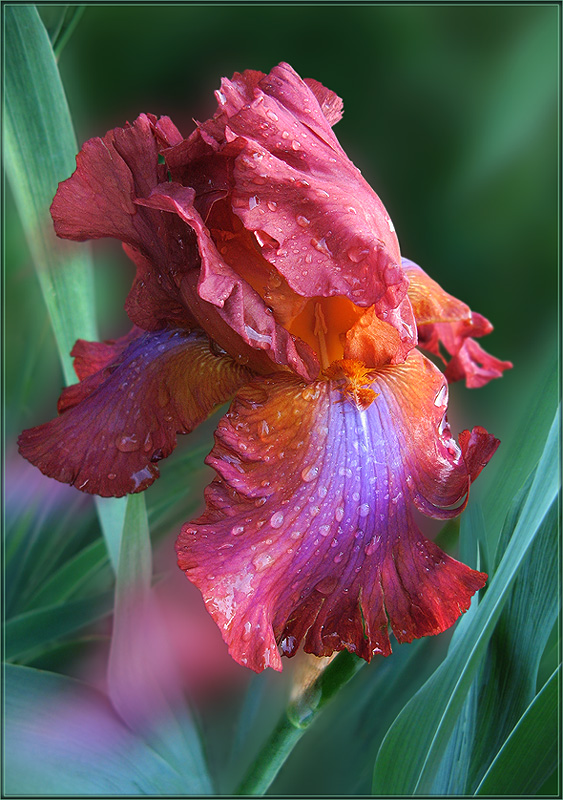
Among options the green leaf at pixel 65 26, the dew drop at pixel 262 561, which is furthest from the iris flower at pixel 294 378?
the green leaf at pixel 65 26

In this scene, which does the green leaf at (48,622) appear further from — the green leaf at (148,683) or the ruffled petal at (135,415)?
the ruffled petal at (135,415)

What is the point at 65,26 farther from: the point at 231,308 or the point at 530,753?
the point at 530,753

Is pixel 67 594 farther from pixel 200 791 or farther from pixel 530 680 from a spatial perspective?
pixel 530 680

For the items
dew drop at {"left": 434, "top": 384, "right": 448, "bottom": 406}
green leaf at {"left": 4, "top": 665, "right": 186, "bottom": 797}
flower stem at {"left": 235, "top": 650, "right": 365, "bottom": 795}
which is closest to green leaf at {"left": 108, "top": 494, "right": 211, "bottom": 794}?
green leaf at {"left": 4, "top": 665, "right": 186, "bottom": 797}

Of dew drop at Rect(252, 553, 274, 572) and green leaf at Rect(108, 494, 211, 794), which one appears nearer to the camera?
dew drop at Rect(252, 553, 274, 572)

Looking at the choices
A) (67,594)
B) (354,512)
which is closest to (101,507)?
(67,594)

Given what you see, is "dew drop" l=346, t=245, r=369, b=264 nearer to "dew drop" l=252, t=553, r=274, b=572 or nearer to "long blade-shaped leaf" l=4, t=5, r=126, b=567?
"dew drop" l=252, t=553, r=274, b=572

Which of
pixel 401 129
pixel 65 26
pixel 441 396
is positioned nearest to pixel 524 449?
pixel 441 396
